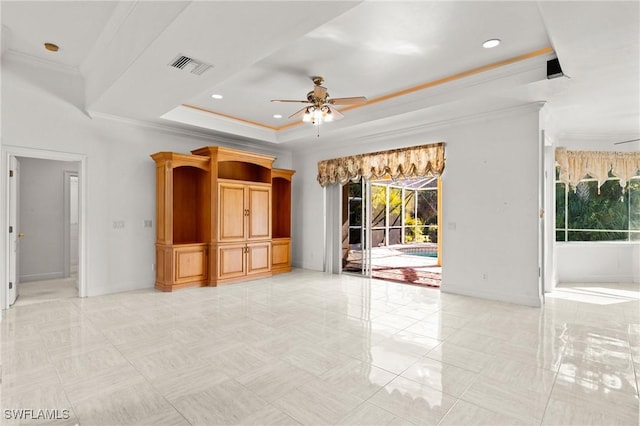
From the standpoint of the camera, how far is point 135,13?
10.0ft

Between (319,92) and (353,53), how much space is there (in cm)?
75

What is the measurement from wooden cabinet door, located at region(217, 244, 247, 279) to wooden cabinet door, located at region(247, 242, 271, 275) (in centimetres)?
12

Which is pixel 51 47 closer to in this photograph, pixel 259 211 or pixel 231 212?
pixel 231 212

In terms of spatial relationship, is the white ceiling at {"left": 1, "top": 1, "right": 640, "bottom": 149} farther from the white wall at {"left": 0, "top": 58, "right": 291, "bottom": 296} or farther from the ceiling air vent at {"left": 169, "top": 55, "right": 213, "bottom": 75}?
the white wall at {"left": 0, "top": 58, "right": 291, "bottom": 296}

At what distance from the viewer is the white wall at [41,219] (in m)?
6.05

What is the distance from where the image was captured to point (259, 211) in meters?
6.49

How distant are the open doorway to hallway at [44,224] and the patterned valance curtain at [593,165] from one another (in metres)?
9.10

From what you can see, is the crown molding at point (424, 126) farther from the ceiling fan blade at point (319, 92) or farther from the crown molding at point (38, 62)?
the crown molding at point (38, 62)

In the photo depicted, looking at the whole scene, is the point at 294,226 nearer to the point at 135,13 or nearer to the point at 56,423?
the point at 135,13

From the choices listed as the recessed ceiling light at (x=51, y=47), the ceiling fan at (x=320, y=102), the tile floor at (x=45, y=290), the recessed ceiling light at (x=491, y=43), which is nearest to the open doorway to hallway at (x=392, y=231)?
the ceiling fan at (x=320, y=102)

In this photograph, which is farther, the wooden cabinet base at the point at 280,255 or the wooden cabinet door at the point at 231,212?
the wooden cabinet base at the point at 280,255

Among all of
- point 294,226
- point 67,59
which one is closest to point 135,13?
point 67,59

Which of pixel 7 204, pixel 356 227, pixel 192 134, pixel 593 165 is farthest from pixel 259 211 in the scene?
pixel 593 165

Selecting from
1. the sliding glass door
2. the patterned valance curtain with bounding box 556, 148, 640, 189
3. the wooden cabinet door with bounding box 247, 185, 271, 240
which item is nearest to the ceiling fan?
the wooden cabinet door with bounding box 247, 185, 271, 240
